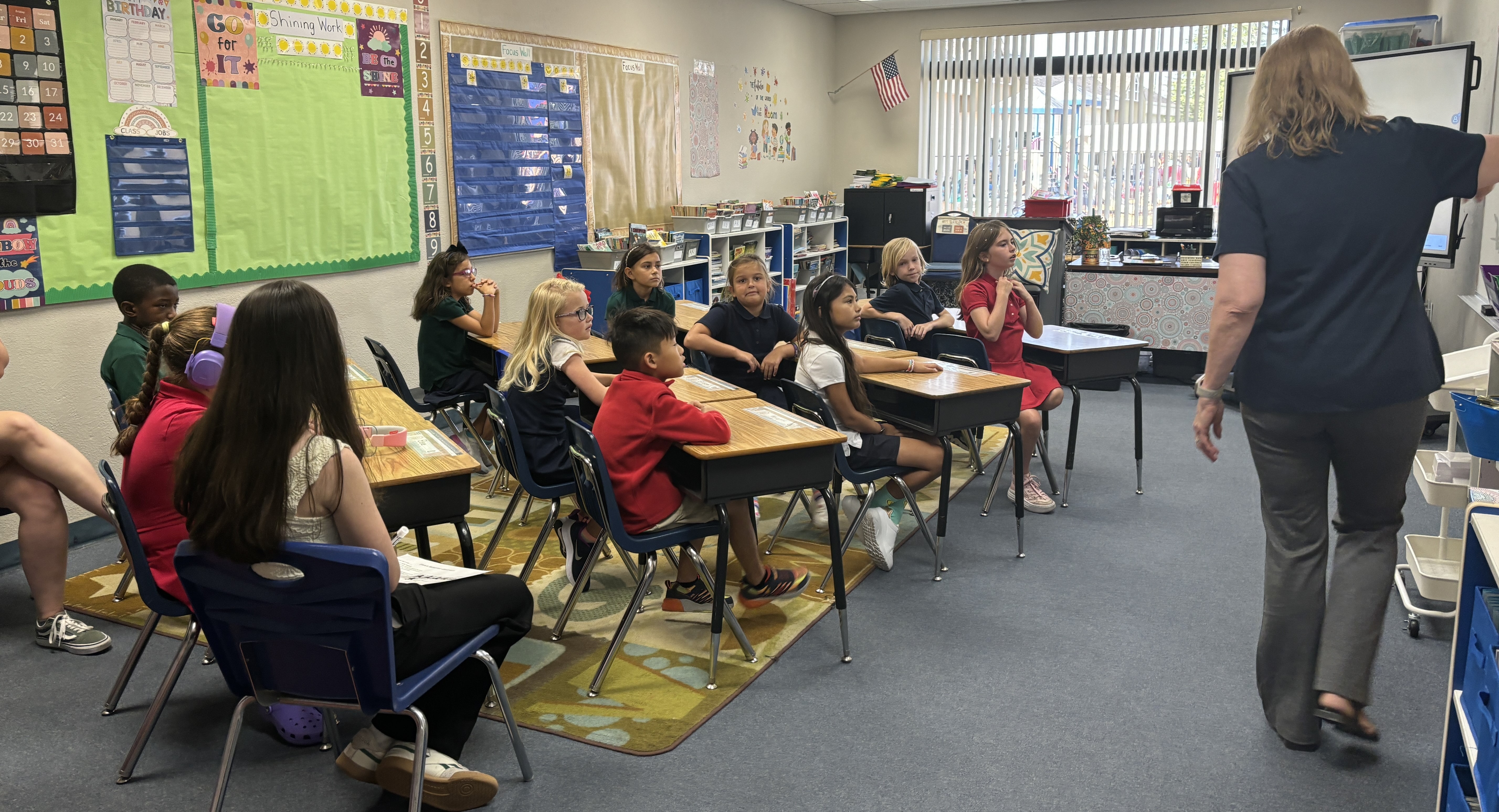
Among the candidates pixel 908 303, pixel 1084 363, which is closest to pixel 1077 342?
pixel 1084 363

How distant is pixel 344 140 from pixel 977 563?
3664 millimetres

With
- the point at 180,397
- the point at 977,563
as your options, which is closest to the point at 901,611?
the point at 977,563

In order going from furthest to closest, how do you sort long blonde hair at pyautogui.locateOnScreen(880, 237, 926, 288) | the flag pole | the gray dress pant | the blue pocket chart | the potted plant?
the flag pole
the potted plant
long blonde hair at pyautogui.locateOnScreen(880, 237, 926, 288)
the blue pocket chart
the gray dress pant

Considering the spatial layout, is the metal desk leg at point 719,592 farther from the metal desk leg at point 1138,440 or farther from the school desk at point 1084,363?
the metal desk leg at point 1138,440

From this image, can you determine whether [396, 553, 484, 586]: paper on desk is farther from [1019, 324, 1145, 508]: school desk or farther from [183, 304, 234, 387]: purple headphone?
[1019, 324, 1145, 508]: school desk

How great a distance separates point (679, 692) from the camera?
2881 millimetres

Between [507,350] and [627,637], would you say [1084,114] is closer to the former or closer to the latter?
[507,350]

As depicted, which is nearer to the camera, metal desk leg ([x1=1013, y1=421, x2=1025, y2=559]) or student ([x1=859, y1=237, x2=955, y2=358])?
metal desk leg ([x1=1013, y1=421, x2=1025, y2=559])

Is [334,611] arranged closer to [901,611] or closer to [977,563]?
[901,611]

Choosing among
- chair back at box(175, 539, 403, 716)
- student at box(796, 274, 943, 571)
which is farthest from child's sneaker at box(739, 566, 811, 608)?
chair back at box(175, 539, 403, 716)

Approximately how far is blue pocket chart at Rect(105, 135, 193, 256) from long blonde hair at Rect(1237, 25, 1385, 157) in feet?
13.4

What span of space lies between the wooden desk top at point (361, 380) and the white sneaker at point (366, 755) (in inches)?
63.4

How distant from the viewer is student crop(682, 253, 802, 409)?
13.8 feet

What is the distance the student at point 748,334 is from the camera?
13.8 ft
